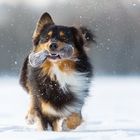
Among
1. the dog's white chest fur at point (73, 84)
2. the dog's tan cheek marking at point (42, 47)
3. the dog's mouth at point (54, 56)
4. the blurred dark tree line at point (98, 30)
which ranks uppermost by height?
the dog's tan cheek marking at point (42, 47)

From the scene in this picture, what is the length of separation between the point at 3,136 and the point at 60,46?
1396 millimetres

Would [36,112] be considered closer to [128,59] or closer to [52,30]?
[52,30]

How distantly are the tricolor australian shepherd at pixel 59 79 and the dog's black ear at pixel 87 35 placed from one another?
0.16 m

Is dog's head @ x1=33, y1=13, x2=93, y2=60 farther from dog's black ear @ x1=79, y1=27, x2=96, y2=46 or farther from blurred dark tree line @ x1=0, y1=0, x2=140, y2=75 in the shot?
blurred dark tree line @ x1=0, y1=0, x2=140, y2=75

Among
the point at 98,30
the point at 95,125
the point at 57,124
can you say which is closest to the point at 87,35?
the point at 95,125

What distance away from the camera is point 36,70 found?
7965mm

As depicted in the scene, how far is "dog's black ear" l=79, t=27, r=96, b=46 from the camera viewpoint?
8.16 metres

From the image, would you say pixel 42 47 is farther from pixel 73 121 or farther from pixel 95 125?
pixel 95 125

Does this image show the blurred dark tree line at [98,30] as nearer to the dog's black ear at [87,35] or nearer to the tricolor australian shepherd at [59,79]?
the dog's black ear at [87,35]

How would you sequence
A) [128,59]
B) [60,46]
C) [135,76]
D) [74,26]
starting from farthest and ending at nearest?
[128,59] → [135,76] → [74,26] → [60,46]

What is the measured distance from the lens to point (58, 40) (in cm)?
767

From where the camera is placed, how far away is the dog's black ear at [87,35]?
8.16 m

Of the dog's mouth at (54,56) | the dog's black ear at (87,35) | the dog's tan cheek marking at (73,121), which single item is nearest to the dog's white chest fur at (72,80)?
the dog's mouth at (54,56)

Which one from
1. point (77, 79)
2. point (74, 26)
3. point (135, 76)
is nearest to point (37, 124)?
point (77, 79)
